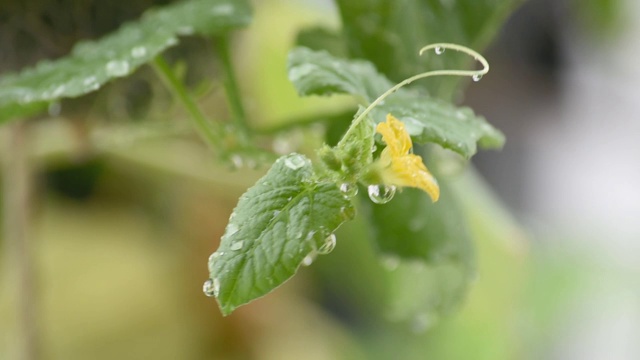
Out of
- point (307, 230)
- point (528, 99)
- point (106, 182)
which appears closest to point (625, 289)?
point (528, 99)

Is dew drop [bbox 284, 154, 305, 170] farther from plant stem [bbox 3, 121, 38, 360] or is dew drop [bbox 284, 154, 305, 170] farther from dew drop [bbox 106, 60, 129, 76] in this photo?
plant stem [bbox 3, 121, 38, 360]

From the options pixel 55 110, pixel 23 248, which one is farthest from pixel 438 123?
pixel 23 248

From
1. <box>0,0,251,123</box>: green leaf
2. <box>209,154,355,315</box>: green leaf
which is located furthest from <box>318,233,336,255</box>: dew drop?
<box>0,0,251,123</box>: green leaf

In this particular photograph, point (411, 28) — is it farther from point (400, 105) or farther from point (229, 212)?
point (229, 212)

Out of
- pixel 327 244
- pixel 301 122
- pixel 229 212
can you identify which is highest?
pixel 229 212

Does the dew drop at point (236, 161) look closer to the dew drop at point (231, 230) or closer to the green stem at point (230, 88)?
the green stem at point (230, 88)

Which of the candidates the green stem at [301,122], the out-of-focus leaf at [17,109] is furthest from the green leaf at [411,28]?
the out-of-focus leaf at [17,109]

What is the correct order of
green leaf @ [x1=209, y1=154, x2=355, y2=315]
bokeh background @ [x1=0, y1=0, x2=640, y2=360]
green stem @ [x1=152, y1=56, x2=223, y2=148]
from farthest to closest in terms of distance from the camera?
bokeh background @ [x1=0, y1=0, x2=640, y2=360]
green stem @ [x1=152, y1=56, x2=223, y2=148]
green leaf @ [x1=209, y1=154, x2=355, y2=315]
